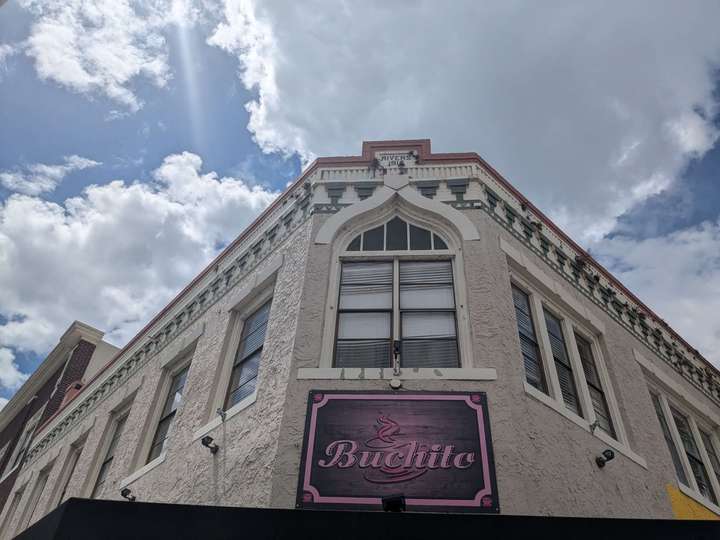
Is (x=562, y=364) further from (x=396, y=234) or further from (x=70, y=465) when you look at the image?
(x=70, y=465)

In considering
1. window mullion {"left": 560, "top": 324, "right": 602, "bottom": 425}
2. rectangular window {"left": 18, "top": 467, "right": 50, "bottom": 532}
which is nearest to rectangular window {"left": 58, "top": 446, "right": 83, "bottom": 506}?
rectangular window {"left": 18, "top": 467, "right": 50, "bottom": 532}

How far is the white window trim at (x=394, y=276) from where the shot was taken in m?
6.97

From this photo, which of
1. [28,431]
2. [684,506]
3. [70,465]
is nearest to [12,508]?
[70,465]

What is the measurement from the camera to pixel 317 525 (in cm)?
466

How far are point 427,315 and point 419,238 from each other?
142 cm

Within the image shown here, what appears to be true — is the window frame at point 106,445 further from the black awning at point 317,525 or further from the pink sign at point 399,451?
the black awning at point 317,525

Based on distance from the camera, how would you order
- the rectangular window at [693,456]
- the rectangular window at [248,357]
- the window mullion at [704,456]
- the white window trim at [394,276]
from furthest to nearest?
1. the window mullion at [704,456]
2. the rectangular window at [693,456]
3. the rectangular window at [248,357]
4. the white window trim at [394,276]

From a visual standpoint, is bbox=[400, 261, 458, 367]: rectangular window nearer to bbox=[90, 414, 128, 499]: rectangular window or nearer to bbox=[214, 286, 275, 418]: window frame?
bbox=[214, 286, 275, 418]: window frame

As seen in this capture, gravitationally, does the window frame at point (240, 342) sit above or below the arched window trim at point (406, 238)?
below

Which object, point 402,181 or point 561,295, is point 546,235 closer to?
point 561,295

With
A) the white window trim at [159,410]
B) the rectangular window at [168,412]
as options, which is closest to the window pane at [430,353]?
the white window trim at [159,410]

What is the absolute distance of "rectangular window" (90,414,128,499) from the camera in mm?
10559

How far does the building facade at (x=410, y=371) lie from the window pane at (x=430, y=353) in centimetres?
3

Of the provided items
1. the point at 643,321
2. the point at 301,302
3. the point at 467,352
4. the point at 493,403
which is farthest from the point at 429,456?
the point at 643,321
